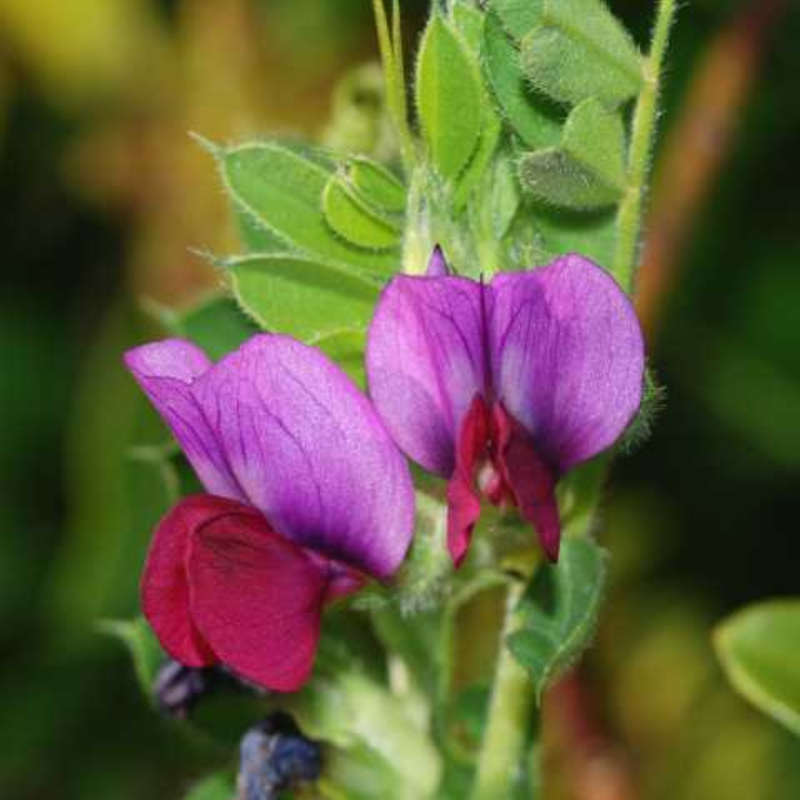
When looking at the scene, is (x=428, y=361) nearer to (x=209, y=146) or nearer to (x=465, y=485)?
(x=465, y=485)

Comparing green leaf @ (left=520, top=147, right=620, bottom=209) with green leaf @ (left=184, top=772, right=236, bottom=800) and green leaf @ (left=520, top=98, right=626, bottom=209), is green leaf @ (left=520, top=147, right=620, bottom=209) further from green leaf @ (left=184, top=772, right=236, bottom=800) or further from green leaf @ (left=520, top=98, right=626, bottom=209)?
green leaf @ (left=184, top=772, right=236, bottom=800)

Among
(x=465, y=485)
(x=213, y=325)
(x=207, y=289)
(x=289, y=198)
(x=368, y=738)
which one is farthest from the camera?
(x=207, y=289)

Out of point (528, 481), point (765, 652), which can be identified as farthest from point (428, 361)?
point (765, 652)

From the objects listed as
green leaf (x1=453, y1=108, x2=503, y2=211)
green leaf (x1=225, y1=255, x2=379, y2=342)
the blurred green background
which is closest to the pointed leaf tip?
green leaf (x1=225, y1=255, x2=379, y2=342)

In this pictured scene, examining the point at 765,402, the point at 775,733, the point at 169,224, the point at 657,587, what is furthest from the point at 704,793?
the point at 169,224

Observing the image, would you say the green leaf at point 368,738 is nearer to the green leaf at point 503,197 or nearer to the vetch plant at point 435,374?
the vetch plant at point 435,374
